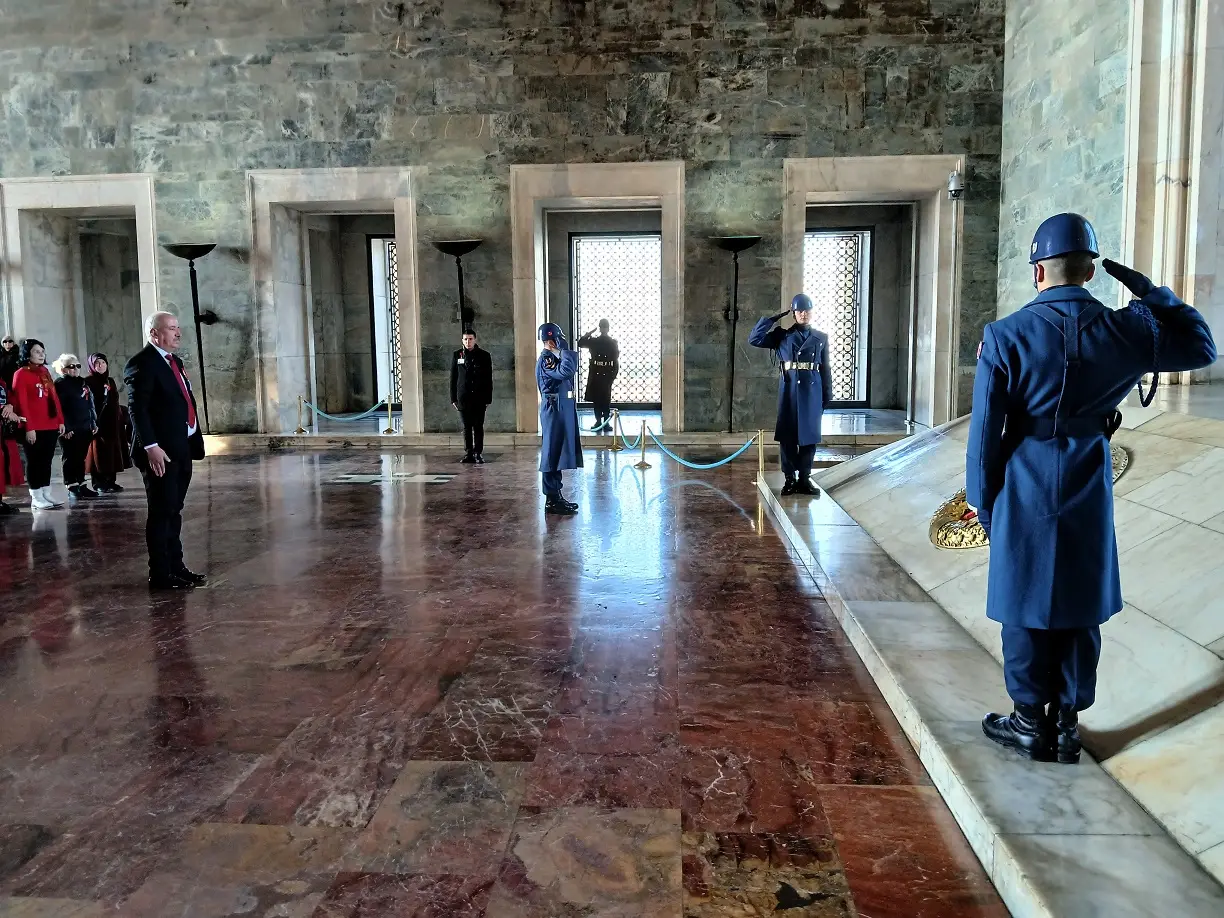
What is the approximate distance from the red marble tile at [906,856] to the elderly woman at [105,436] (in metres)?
8.68

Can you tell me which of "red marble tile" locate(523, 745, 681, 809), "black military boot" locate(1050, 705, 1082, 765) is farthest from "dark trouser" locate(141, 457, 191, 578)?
"black military boot" locate(1050, 705, 1082, 765)

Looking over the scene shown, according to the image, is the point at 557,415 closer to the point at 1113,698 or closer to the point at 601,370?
the point at 1113,698

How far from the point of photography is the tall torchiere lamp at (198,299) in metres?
12.5

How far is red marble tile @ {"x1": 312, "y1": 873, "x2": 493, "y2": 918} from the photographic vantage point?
2.28 metres

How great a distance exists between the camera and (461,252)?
12.5 meters

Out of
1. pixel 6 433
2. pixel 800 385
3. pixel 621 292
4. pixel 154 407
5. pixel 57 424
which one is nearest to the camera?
pixel 154 407

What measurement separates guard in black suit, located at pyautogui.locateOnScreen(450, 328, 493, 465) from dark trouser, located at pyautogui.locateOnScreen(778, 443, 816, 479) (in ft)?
14.8

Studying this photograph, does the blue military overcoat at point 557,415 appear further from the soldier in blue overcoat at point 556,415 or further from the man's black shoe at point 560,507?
the man's black shoe at point 560,507

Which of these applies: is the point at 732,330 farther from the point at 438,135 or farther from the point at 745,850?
the point at 745,850

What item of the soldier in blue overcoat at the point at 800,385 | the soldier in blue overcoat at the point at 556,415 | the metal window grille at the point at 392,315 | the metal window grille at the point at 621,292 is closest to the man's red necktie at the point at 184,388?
the soldier in blue overcoat at the point at 556,415

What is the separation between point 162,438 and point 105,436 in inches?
177

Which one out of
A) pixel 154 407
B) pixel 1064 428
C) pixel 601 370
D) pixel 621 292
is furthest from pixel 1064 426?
pixel 621 292

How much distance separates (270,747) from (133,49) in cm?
1328

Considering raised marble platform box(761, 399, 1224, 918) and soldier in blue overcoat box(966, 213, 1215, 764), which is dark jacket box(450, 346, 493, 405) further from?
soldier in blue overcoat box(966, 213, 1215, 764)
